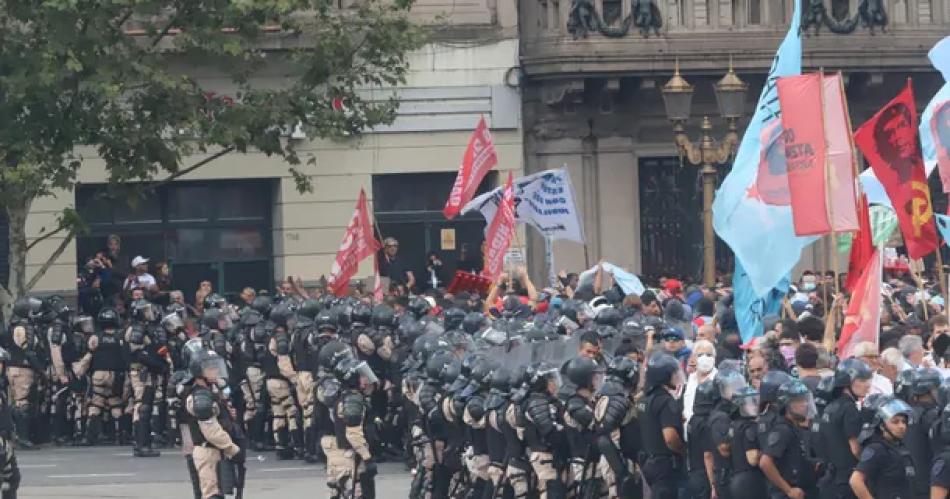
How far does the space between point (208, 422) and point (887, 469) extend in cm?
670

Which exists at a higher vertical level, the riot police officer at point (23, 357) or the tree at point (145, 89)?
the tree at point (145, 89)

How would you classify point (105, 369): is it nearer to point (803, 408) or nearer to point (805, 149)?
point (805, 149)

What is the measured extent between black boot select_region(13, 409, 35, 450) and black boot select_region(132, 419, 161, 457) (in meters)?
1.52

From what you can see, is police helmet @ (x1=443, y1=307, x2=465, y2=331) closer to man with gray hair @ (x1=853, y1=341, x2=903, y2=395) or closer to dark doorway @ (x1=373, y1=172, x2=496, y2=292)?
man with gray hair @ (x1=853, y1=341, x2=903, y2=395)

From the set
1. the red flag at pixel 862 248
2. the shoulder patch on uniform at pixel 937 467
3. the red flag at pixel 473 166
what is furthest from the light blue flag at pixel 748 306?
the red flag at pixel 473 166

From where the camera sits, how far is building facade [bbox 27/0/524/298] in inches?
1340

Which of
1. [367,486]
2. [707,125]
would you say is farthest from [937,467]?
[707,125]

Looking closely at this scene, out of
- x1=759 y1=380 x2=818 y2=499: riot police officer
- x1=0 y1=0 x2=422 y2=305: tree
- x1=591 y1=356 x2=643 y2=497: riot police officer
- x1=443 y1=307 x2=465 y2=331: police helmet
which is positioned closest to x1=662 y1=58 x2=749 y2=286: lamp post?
x1=0 y1=0 x2=422 y2=305: tree

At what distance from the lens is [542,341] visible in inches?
813

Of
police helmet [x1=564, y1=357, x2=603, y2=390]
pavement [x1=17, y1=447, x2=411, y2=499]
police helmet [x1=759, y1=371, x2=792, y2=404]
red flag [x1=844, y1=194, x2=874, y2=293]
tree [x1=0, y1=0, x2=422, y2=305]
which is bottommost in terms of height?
pavement [x1=17, y1=447, x2=411, y2=499]

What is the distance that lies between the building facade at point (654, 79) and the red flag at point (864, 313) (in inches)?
553

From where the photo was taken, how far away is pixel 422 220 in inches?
1355

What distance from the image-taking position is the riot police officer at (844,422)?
51.2 feet

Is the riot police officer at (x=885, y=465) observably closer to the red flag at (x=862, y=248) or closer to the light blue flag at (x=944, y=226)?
the light blue flag at (x=944, y=226)
